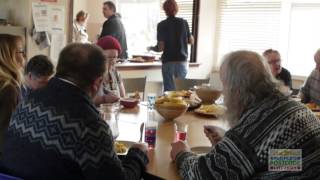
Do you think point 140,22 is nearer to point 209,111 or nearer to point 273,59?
point 273,59

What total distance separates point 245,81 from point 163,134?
2.69 ft

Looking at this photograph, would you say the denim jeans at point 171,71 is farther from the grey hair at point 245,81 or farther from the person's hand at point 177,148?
the grey hair at point 245,81

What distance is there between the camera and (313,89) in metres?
3.60

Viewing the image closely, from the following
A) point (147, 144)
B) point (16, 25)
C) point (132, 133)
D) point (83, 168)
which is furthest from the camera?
point (16, 25)

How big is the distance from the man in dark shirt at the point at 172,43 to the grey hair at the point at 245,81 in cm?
342

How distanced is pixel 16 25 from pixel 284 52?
3303 millimetres

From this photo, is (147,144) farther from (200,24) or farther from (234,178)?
(200,24)

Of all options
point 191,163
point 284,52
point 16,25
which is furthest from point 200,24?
point 191,163

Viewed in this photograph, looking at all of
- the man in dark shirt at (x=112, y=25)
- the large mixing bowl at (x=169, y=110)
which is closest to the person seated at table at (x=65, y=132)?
the large mixing bowl at (x=169, y=110)

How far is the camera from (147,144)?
1924 mm

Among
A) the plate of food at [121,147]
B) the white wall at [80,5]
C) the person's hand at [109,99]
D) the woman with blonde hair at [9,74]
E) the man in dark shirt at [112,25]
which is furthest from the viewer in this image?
the white wall at [80,5]

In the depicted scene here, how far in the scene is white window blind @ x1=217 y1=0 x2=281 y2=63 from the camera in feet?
18.6

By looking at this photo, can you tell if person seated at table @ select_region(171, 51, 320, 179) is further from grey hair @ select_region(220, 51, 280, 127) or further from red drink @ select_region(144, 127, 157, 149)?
red drink @ select_region(144, 127, 157, 149)

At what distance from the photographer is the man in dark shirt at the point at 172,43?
506 cm
